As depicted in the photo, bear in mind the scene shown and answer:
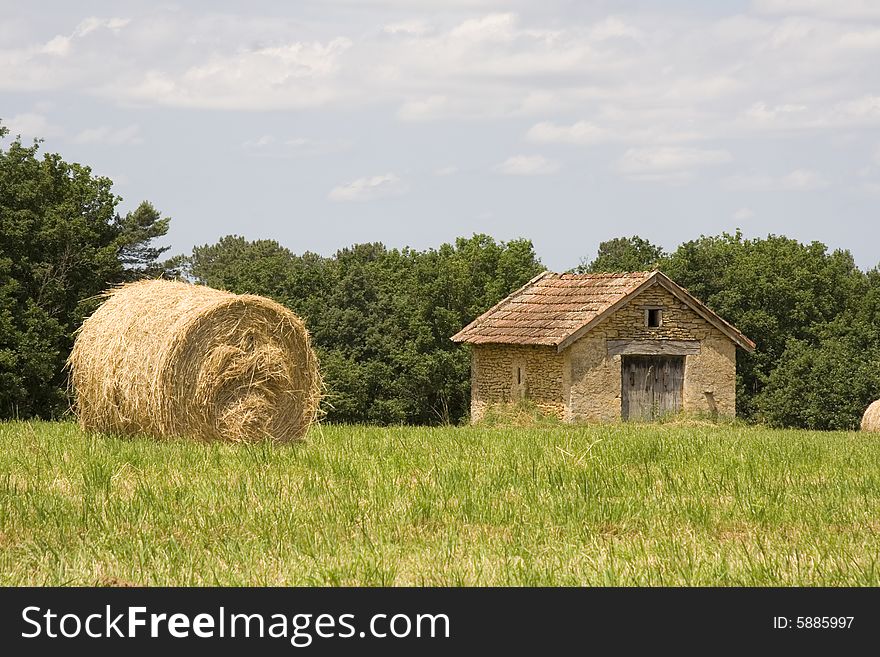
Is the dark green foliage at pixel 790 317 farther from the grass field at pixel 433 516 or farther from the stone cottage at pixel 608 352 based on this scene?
the grass field at pixel 433 516

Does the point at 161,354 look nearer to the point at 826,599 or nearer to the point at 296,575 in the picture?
the point at 296,575

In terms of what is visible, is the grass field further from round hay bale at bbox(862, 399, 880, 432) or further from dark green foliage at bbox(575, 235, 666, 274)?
dark green foliage at bbox(575, 235, 666, 274)

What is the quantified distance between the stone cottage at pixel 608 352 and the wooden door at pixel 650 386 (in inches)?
1.1

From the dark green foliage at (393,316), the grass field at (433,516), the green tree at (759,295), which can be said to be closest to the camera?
the grass field at (433,516)

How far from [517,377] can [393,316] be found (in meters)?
14.7

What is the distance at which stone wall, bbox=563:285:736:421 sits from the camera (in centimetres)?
3316

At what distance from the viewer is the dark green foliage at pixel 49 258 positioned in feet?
107

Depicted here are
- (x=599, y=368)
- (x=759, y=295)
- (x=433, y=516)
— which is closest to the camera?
(x=433, y=516)

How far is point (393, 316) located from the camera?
48812 millimetres

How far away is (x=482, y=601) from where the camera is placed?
6246mm

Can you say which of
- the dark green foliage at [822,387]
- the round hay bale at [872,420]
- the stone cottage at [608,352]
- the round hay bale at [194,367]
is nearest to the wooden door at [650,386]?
the stone cottage at [608,352]

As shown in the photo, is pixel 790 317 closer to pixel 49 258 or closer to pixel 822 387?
pixel 822 387

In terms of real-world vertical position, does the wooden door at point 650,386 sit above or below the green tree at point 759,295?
below

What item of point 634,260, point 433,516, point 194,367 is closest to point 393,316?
point 634,260
